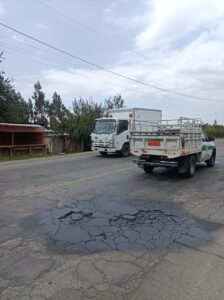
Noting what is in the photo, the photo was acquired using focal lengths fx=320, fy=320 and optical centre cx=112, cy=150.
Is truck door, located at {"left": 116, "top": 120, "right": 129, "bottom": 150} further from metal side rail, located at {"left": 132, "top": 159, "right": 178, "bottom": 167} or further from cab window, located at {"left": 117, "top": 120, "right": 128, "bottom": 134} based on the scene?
metal side rail, located at {"left": 132, "top": 159, "right": 178, "bottom": 167}

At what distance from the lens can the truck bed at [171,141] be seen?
1146 cm

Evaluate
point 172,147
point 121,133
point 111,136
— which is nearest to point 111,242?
point 172,147

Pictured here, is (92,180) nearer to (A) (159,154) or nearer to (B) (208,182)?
(A) (159,154)

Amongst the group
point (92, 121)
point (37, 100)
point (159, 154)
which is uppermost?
point (37, 100)

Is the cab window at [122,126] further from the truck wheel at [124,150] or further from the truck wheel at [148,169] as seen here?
the truck wheel at [148,169]

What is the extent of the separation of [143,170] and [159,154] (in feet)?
5.95

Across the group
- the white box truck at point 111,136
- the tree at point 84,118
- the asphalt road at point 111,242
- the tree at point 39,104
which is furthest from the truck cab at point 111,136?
the tree at point 39,104

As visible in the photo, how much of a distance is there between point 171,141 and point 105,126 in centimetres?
984

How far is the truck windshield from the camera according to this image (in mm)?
20634

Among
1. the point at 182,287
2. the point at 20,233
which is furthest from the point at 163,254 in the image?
the point at 20,233

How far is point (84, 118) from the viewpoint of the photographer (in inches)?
1087

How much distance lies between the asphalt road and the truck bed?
2.12 meters

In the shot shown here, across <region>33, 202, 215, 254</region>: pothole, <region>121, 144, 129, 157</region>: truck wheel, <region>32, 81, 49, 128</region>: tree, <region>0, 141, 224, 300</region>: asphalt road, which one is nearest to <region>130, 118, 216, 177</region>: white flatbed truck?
<region>0, 141, 224, 300</region>: asphalt road

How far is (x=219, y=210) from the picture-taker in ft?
23.8
